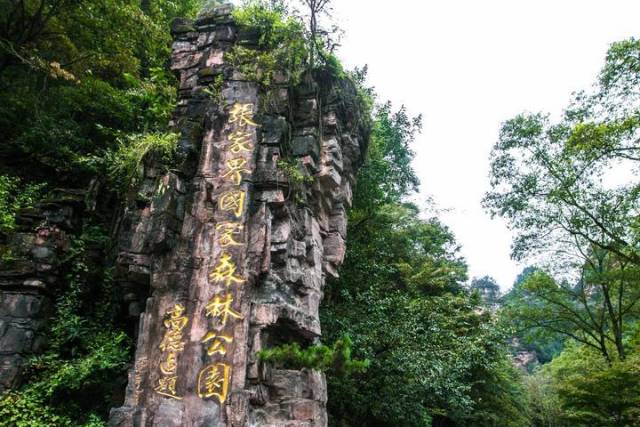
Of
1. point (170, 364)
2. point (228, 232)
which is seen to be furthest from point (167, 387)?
point (228, 232)

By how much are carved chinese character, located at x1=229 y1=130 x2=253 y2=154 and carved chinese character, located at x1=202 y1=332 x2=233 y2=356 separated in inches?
76.5

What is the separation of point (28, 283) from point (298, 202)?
3645 mm

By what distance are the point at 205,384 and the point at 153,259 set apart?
1.37m

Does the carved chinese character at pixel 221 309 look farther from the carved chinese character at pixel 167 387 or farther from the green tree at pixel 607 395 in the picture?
the green tree at pixel 607 395

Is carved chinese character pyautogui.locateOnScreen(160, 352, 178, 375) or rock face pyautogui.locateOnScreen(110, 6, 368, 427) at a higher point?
rock face pyautogui.locateOnScreen(110, 6, 368, 427)

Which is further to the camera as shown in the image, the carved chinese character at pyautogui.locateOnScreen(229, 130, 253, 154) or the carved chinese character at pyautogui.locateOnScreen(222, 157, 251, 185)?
the carved chinese character at pyautogui.locateOnScreen(229, 130, 253, 154)

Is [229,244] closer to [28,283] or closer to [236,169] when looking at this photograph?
[236,169]

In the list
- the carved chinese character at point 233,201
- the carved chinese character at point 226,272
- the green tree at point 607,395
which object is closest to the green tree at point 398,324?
the green tree at point 607,395

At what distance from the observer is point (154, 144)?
5.07 meters

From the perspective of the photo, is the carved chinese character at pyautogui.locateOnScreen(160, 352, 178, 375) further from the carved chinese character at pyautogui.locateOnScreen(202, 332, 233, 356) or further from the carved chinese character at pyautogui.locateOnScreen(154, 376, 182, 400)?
the carved chinese character at pyautogui.locateOnScreen(202, 332, 233, 356)

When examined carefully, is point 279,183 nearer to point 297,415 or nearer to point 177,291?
point 177,291

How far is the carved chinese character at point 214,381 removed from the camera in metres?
3.84

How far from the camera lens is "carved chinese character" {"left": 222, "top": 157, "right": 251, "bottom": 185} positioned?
4.76 metres

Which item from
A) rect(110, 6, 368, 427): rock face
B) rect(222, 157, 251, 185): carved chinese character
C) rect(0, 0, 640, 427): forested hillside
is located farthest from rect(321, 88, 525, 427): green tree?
rect(222, 157, 251, 185): carved chinese character
